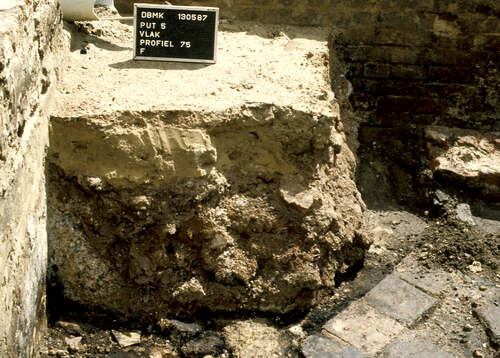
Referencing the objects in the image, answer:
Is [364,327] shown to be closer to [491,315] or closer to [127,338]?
[491,315]

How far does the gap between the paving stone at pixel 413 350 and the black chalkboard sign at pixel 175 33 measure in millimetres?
1740

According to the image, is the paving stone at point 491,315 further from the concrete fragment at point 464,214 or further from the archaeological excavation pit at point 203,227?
the concrete fragment at point 464,214

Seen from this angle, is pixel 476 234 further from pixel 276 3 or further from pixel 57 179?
pixel 57 179

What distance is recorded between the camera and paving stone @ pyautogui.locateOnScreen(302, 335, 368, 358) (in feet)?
8.95

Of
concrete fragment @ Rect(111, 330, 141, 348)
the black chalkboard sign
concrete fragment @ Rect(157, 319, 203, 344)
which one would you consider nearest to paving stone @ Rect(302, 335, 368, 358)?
concrete fragment @ Rect(157, 319, 203, 344)

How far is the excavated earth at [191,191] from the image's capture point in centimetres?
267

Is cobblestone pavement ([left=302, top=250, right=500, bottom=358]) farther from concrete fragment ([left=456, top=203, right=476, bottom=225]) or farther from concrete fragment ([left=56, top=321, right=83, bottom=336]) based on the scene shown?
→ concrete fragment ([left=56, top=321, right=83, bottom=336])

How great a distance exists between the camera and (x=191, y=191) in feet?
9.02

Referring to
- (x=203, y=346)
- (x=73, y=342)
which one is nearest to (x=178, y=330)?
(x=203, y=346)

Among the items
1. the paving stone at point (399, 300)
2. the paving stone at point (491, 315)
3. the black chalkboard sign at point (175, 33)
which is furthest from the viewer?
the black chalkboard sign at point (175, 33)

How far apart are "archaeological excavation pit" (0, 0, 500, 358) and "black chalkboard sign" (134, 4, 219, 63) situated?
0.21ft

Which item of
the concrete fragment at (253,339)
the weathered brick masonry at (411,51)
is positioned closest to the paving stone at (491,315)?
the concrete fragment at (253,339)

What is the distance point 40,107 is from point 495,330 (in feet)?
7.75

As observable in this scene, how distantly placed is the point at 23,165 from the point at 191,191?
0.78 metres
